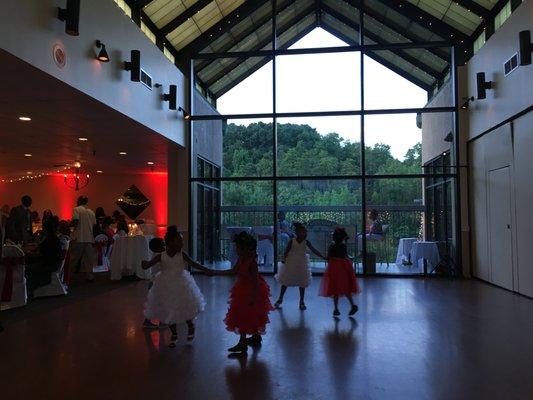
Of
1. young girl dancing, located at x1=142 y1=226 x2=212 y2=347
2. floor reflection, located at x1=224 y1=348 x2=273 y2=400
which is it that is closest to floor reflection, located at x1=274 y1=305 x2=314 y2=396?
floor reflection, located at x1=224 y1=348 x2=273 y2=400

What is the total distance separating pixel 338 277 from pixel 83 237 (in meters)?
5.53

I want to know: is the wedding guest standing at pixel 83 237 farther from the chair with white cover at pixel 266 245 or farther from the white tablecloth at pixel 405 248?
the white tablecloth at pixel 405 248

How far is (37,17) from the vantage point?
5375 mm

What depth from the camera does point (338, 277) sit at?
6582 millimetres

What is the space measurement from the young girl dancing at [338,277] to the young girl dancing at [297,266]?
1.35ft

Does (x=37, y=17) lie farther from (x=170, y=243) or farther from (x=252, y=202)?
(x=252, y=202)

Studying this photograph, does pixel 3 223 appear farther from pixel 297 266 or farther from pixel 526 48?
pixel 526 48

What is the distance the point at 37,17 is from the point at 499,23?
7907mm

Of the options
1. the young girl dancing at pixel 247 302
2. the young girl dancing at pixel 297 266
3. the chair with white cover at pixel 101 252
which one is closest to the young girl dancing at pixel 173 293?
the young girl dancing at pixel 247 302

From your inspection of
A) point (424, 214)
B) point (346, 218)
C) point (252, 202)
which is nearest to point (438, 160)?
point (424, 214)

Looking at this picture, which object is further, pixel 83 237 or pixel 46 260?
pixel 83 237

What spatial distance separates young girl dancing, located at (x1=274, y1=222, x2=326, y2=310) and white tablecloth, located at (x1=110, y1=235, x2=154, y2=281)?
3.91 metres

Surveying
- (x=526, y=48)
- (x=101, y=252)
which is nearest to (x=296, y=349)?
(x=526, y=48)

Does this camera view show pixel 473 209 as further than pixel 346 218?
No
